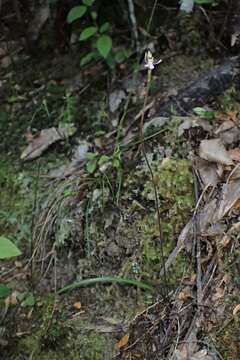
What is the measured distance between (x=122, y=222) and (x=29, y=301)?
56cm

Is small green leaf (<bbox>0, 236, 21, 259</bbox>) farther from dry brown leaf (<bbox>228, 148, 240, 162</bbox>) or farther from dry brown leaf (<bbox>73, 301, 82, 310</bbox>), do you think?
dry brown leaf (<bbox>228, 148, 240, 162</bbox>)

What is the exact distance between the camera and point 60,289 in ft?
7.44

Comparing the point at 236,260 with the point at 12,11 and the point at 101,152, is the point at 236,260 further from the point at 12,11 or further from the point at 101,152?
the point at 12,11

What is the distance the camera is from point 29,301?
230 centimetres

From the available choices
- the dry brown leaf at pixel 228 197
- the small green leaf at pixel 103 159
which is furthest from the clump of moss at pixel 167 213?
the small green leaf at pixel 103 159

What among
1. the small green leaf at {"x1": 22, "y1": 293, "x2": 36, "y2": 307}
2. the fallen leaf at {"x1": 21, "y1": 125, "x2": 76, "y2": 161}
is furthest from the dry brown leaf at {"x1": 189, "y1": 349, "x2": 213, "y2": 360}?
the fallen leaf at {"x1": 21, "y1": 125, "x2": 76, "y2": 161}

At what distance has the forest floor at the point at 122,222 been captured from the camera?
199 centimetres

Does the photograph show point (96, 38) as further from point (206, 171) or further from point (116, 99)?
point (206, 171)

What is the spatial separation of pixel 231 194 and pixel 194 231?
22 cm

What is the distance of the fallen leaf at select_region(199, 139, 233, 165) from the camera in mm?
2170

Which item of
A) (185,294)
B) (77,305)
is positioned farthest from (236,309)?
(77,305)

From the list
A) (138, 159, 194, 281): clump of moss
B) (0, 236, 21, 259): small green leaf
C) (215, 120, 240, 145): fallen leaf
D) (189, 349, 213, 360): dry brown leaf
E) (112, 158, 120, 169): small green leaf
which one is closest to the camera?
(0, 236, 21, 259): small green leaf

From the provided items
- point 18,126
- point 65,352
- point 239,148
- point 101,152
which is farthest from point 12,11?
point 65,352

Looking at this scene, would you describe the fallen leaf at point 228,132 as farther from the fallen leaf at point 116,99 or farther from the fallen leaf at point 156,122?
the fallen leaf at point 116,99
